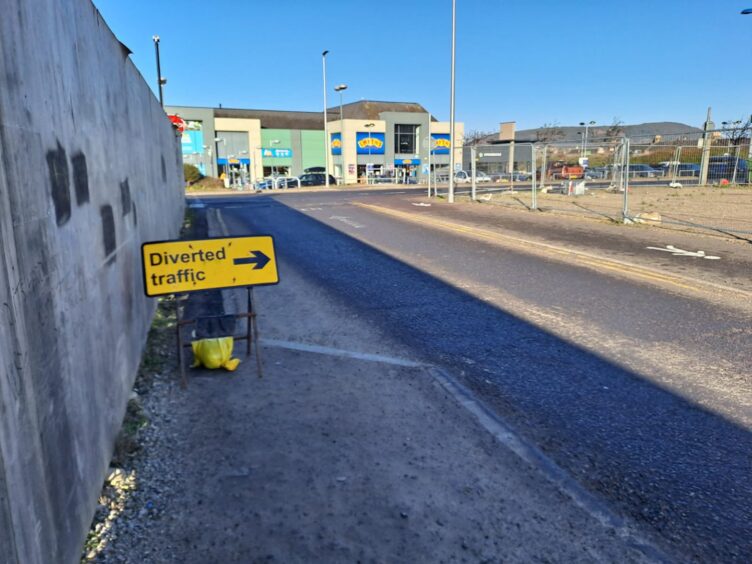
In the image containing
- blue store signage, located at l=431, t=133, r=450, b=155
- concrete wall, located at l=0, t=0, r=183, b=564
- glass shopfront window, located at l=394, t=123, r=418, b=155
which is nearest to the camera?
concrete wall, located at l=0, t=0, r=183, b=564

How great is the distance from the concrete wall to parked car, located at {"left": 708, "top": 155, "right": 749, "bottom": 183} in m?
31.4

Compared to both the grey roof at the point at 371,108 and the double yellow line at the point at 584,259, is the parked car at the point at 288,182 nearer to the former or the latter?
the grey roof at the point at 371,108

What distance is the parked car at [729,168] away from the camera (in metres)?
28.2

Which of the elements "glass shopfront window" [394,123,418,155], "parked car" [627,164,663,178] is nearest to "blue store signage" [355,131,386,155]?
"glass shopfront window" [394,123,418,155]

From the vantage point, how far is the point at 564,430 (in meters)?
3.77

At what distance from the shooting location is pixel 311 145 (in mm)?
71438

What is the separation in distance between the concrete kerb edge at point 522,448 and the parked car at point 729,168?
29.4 m

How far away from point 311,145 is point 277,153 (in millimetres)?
5244

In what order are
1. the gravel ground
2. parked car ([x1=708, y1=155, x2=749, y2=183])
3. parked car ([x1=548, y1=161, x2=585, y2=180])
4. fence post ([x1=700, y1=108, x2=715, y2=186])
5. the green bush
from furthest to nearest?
the green bush, parked car ([x1=548, y1=161, x2=585, y2=180]), parked car ([x1=708, y1=155, x2=749, y2=183]), fence post ([x1=700, y1=108, x2=715, y2=186]), the gravel ground

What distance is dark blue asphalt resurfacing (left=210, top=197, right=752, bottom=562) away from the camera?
9.43 ft

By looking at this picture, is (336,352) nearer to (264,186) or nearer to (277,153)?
(264,186)

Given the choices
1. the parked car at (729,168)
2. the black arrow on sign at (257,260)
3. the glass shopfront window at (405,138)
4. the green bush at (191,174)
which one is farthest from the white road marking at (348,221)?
the glass shopfront window at (405,138)

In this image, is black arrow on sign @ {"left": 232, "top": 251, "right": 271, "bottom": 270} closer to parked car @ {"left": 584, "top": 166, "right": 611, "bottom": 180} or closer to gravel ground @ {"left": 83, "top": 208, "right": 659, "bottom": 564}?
gravel ground @ {"left": 83, "top": 208, "right": 659, "bottom": 564}

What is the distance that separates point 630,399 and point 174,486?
333 cm
